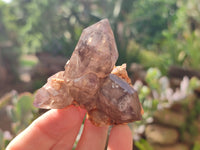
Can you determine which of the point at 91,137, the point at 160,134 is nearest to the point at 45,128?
the point at 91,137

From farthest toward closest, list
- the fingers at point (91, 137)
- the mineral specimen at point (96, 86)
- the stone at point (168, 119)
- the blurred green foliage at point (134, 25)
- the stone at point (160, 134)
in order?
the blurred green foliage at point (134, 25) < the stone at point (168, 119) < the stone at point (160, 134) < the fingers at point (91, 137) < the mineral specimen at point (96, 86)

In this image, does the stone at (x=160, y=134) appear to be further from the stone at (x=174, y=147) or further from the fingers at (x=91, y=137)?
the fingers at (x=91, y=137)

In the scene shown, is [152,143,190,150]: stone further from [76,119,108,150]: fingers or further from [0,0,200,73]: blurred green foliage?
[76,119,108,150]: fingers

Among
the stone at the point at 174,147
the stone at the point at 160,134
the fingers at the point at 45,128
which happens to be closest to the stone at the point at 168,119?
the stone at the point at 160,134

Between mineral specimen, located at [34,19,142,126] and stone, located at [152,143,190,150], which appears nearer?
mineral specimen, located at [34,19,142,126]

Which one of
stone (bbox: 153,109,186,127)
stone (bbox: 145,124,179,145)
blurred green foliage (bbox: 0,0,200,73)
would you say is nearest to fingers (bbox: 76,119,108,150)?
stone (bbox: 145,124,179,145)

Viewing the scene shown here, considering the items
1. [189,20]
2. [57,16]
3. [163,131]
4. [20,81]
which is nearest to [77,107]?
[163,131]
